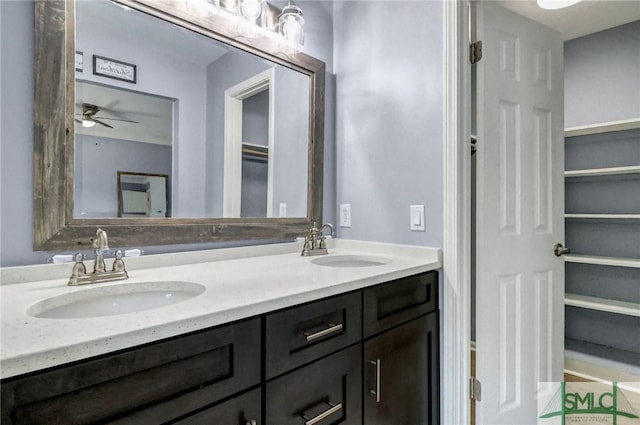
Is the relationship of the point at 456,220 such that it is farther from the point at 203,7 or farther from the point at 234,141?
the point at 203,7

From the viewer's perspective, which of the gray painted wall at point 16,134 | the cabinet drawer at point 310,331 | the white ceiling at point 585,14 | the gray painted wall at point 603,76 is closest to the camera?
the cabinet drawer at point 310,331

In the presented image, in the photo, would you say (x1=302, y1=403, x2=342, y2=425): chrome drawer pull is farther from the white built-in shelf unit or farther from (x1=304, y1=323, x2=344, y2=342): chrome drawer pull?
the white built-in shelf unit

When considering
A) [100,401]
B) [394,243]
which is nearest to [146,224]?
[100,401]

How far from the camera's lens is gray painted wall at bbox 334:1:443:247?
150 centimetres

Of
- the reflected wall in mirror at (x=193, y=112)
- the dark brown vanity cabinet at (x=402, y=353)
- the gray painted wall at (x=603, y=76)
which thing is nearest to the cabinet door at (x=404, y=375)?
the dark brown vanity cabinet at (x=402, y=353)

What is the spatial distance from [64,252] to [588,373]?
119 inches

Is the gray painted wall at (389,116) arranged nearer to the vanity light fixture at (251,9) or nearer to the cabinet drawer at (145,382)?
the vanity light fixture at (251,9)

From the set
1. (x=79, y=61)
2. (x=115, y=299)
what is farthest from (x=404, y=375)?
(x=79, y=61)

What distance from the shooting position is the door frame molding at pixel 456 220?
1410 mm

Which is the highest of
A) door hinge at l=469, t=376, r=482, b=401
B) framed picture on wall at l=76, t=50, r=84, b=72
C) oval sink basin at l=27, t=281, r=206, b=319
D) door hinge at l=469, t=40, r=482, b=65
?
door hinge at l=469, t=40, r=482, b=65

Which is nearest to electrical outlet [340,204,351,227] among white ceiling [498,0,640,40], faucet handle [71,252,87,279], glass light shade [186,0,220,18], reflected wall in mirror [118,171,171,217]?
reflected wall in mirror [118,171,171,217]

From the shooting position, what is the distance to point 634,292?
7.51ft

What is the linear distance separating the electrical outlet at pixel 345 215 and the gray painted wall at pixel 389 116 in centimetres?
3

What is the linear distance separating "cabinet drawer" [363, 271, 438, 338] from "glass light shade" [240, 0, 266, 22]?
1263 mm
